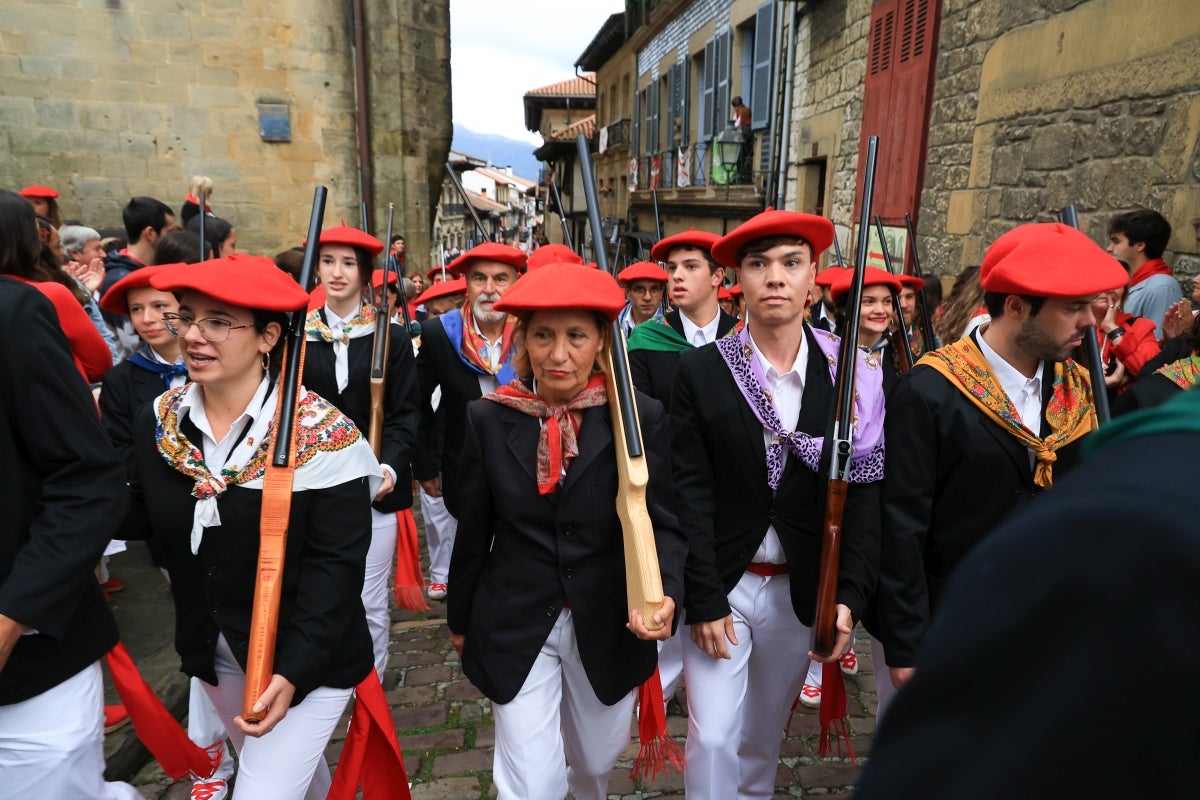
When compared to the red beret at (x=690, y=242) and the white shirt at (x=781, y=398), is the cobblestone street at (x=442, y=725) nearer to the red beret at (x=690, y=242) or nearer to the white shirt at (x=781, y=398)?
the white shirt at (x=781, y=398)

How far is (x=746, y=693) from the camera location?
9.75 feet

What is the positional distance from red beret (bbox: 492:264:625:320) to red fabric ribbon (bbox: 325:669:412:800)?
1.32 meters

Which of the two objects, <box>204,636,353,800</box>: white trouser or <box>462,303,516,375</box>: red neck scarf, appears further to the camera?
<box>462,303,516,375</box>: red neck scarf

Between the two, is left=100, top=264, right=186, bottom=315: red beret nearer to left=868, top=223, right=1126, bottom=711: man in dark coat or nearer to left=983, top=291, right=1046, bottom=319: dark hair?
left=868, top=223, right=1126, bottom=711: man in dark coat

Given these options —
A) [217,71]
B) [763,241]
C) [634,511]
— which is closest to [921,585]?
[634,511]

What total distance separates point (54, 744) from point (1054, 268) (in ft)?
10.1

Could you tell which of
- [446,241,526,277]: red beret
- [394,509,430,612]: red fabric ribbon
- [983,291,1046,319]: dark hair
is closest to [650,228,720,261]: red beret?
[446,241,526,277]: red beret

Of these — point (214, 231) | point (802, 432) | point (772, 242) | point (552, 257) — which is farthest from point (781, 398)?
point (214, 231)

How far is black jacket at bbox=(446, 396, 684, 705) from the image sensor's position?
8.26 feet

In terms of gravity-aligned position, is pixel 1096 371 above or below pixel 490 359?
above

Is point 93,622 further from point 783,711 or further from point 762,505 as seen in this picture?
point 783,711

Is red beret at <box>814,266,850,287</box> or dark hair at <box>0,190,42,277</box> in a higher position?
dark hair at <box>0,190,42,277</box>

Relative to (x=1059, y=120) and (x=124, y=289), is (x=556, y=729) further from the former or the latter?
(x=1059, y=120)

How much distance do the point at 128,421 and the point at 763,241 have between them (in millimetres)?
2685
